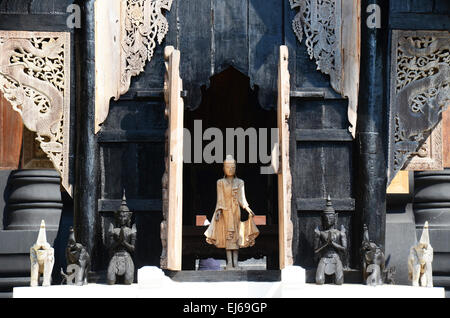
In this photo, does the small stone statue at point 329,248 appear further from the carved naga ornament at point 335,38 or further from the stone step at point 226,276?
the carved naga ornament at point 335,38

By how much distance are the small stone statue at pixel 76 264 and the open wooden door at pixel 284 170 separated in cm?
186

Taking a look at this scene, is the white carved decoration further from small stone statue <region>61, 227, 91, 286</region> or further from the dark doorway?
the dark doorway

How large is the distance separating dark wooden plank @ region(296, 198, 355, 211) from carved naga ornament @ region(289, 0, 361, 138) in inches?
26.2

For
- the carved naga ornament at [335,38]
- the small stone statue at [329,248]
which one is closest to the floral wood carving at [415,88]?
the carved naga ornament at [335,38]

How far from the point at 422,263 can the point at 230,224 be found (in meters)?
1.92

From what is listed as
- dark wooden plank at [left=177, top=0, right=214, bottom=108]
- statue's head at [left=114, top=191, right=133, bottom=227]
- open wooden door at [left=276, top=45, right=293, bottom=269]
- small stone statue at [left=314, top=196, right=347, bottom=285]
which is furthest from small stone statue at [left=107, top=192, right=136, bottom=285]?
small stone statue at [left=314, top=196, right=347, bottom=285]

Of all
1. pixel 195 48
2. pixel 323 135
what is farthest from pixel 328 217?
pixel 195 48

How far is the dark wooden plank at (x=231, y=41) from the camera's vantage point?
1116cm

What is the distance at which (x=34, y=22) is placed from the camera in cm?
1133

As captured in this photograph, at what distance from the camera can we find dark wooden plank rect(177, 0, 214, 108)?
439 inches

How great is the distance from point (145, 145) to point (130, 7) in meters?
1.40

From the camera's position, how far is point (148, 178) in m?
11.1

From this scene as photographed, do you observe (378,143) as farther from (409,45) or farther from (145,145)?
(145,145)
